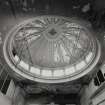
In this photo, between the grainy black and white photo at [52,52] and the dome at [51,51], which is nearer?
the grainy black and white photo at [52,52]

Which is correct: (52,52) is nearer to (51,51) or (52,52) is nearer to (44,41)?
(51,51)

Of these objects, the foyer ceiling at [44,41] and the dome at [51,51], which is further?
the dome at [51,51]

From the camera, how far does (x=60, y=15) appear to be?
749cm

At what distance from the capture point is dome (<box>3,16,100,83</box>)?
12180 mm

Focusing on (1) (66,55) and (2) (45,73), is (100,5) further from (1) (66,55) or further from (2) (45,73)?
(1) (66,55)

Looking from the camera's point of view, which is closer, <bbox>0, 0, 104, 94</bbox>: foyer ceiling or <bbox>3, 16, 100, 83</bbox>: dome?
<bbox>0, 0, 104, 94</bbox>: foyer ceiling

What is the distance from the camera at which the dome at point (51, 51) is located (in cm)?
1218

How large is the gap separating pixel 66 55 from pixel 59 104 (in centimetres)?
487

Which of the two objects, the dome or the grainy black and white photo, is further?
the dome

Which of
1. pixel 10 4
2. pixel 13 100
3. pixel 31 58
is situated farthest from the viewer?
pixel 31 58

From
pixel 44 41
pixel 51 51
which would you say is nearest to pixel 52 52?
pixel 51 51

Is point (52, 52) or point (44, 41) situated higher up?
point (44, 41)

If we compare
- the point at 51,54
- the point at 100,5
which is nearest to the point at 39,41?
the point at 51,54

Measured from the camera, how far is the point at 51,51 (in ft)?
53.8
